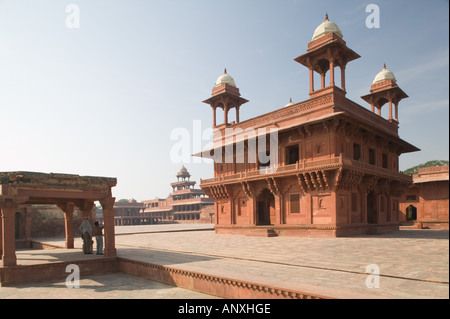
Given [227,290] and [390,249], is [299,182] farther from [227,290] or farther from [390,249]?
[227,290]

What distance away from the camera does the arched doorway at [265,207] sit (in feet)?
76.3

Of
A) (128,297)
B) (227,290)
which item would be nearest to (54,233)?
(128,297)

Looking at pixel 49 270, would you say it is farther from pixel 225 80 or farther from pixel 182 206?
pixel 182 206

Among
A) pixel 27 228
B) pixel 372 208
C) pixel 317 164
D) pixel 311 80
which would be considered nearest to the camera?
pixel 317 164

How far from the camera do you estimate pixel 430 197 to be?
29.5m

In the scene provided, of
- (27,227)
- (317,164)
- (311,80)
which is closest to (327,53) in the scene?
(311,80)

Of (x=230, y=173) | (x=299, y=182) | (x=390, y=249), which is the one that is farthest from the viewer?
(x=230, y=173)

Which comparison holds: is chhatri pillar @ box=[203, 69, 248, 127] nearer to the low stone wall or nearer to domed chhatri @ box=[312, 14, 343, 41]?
domed chhatri @ box=[312, 14, 343, 41]

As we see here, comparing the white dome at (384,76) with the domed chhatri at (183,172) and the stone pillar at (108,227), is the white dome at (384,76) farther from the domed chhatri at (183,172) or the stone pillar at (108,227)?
the domed chhatri at (183,172)

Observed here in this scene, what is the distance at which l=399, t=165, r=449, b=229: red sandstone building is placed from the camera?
28.0 m

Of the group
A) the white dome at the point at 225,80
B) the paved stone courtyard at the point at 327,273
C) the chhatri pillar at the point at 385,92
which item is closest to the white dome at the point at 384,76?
the chhatri pillar at the point at 385,92

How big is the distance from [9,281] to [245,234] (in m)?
15.2

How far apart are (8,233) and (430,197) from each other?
3103 cm
